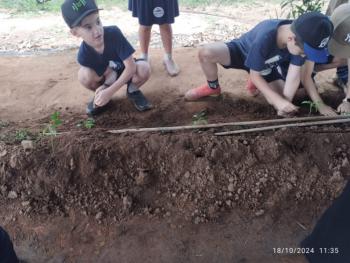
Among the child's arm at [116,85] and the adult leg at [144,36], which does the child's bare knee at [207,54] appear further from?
the adult leg at [144,36]

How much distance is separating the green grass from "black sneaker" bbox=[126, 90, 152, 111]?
306 cm

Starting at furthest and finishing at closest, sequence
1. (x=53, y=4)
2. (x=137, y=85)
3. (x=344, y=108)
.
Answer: (x=53, y=4), (x=137, y=85), (x=344, y=108)

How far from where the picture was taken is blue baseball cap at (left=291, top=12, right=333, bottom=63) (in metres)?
2.21

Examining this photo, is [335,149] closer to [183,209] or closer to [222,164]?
[222,164]

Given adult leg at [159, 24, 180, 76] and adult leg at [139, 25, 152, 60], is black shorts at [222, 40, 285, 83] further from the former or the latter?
adult leg at [139, 25, 152, 60]

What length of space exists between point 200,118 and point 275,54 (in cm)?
72

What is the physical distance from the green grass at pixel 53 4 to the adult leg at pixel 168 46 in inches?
95.7

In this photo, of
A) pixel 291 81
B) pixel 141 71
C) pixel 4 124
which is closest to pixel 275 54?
pixel 291 81

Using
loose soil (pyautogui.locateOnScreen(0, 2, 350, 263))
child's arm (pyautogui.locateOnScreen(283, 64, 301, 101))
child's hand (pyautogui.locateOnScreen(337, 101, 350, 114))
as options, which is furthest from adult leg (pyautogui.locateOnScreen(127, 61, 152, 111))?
child's hand (pyautogui.locateOnScreen(337, 101, 350, 114))

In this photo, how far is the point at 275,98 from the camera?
2.68 meters

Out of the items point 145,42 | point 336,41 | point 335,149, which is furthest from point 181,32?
point 335,149

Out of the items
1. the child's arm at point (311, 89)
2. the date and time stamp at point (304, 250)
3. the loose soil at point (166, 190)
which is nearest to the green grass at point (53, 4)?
the child's arm at point (311, 89)

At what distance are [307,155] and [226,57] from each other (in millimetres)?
991

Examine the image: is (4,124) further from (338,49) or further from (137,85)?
(338,49)
